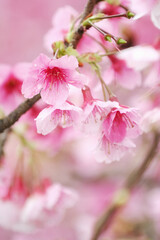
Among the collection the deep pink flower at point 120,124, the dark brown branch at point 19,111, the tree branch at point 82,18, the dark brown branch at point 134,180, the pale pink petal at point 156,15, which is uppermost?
the tree branch at point 82,18

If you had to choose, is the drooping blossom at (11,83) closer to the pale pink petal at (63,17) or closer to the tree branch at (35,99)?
the pale pink petal at (63,17)

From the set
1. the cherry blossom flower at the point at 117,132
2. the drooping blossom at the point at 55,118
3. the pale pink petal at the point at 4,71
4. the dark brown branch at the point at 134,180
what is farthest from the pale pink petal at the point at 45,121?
the dark brown branch at the point at 134,180

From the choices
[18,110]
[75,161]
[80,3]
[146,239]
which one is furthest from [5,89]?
[80,3]

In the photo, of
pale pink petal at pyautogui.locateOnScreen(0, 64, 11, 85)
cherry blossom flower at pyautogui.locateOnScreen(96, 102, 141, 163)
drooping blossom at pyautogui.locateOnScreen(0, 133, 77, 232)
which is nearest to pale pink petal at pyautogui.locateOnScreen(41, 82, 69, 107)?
cherry blossom flower at pyautogui.locateOnScreen(96, 102, 141, 163)

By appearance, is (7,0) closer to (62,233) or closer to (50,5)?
(50,5)

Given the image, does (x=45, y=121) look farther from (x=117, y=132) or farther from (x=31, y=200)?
(x=31, y=200)

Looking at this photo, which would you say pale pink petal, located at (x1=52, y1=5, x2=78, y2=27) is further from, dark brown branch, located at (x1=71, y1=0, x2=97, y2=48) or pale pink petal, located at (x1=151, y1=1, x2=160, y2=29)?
pale pink petal, located at (x1=151, y1=1, x2=160, y2=29)
